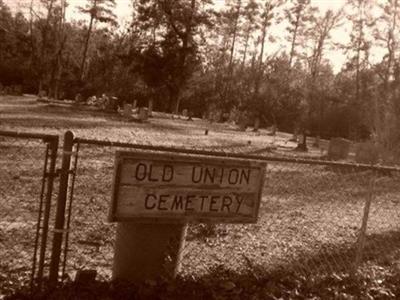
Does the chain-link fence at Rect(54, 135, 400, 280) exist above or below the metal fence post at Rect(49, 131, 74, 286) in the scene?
below

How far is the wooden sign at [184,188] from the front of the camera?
4336 mm

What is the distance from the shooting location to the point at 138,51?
4744cm

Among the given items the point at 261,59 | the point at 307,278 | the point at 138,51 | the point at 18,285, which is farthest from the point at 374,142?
the point at 261,59

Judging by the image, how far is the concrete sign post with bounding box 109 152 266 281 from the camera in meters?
4.36

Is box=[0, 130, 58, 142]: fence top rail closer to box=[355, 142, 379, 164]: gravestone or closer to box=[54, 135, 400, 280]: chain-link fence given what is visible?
box=[54, 135, 400, 280]: chain-link fence

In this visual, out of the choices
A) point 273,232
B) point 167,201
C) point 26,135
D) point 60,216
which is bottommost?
point 273,232

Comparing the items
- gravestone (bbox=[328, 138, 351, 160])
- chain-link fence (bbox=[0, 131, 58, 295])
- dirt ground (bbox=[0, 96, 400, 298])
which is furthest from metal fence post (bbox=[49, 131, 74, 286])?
gravestone (bbox=[328, 138, 351, 160])

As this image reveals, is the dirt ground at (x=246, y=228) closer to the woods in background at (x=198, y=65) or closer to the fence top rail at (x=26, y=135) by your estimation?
the fence top rail at (x=26, y=135)

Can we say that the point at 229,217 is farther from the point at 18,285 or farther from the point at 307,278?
the point at 18,285

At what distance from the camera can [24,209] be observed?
25.8ft

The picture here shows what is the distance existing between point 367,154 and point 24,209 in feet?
57.6

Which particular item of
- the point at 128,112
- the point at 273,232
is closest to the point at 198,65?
the point at 128,112

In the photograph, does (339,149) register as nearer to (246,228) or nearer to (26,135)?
(246,228)

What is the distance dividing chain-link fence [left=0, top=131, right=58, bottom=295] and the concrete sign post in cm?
64
